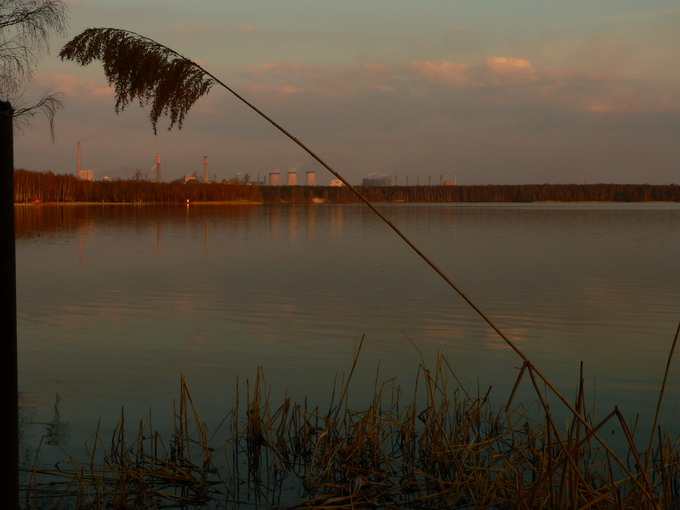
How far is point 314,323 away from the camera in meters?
11.0

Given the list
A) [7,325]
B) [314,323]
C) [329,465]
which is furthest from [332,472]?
[314,323]

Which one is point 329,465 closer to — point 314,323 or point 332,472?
point 332,472

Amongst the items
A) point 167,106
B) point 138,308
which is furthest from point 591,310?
point 167,106

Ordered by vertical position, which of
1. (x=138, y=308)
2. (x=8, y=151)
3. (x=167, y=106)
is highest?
(x=167, y=106)

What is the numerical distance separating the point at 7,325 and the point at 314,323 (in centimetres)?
835

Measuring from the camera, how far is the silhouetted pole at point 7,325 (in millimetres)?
2656

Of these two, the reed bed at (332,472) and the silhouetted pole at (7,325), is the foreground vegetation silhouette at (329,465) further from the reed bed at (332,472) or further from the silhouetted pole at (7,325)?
the silhouetted pole at (7,325)

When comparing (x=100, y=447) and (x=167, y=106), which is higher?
(x=167, y=106)

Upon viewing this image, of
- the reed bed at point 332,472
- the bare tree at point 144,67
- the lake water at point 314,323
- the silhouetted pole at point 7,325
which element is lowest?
the lake water at point 314,323

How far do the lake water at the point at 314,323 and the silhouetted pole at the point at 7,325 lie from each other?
258 centimetres

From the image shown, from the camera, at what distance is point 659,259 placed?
21.6 meters

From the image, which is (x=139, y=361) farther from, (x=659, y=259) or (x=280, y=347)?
(x=659, y=259)

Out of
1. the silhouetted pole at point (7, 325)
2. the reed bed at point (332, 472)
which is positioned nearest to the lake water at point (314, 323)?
the reed bed at point (332, 472)

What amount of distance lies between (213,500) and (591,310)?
386 inches
